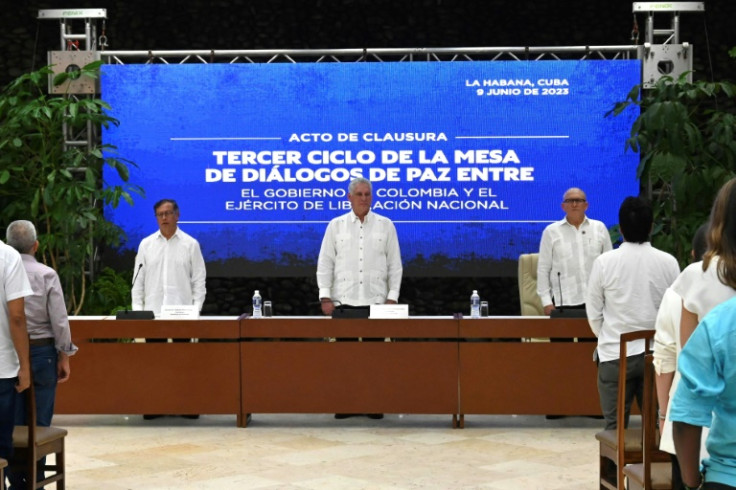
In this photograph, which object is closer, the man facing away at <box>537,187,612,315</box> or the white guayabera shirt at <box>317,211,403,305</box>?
the man facing away at <box>537,187,612,315</box>

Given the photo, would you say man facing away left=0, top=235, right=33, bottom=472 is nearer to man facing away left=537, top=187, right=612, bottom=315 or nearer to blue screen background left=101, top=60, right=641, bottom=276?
man facing away left=537, top=187, right=612, bottom=315

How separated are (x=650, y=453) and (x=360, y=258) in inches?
143

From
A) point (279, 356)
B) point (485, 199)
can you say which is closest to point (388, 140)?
point (485, 199)

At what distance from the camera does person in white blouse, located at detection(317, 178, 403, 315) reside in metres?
6.83

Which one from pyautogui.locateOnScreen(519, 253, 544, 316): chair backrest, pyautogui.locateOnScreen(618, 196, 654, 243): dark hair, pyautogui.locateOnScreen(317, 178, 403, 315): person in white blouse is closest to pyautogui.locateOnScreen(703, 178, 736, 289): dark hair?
pyautogui.locateOnScreen(618, 196, 654, 243): dark hair

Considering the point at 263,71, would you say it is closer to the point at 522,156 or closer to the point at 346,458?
the point at 522,156

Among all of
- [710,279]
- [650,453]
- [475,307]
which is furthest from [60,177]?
[710,279]

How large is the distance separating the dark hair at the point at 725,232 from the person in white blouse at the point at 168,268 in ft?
16.6

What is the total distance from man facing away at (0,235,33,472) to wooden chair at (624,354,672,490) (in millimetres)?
2232

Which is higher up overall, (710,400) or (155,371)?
(710,400)

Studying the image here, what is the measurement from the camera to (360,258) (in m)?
6.82

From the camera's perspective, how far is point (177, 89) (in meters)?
8.40

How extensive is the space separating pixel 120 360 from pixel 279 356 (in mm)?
972

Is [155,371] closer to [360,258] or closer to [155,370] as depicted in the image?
[155,370]
